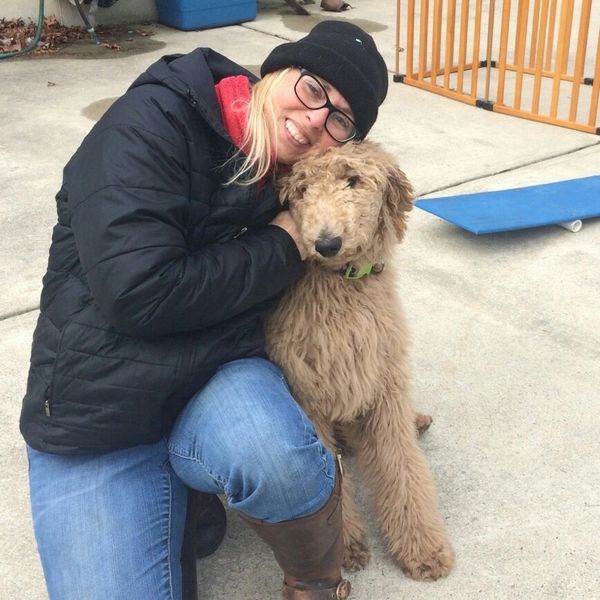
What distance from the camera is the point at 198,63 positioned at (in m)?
1.95

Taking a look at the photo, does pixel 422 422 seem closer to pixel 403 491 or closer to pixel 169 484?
pixel 403 491

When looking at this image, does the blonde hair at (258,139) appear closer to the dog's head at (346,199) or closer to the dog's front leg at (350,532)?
the dog's head at (346,199)

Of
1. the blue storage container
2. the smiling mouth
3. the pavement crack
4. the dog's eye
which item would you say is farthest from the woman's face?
the blue storage container

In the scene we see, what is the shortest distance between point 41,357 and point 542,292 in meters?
2.32

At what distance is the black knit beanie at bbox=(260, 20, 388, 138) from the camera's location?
189cm

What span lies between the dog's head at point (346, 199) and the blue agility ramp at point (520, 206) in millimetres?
1760

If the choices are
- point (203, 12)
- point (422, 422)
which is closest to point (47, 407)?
point (422, 422)

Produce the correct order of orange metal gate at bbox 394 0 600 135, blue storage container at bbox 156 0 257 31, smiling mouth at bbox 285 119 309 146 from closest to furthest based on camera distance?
1. smiling mouth at bbox 285 119 309 146
2. orange metal gate at bbox 394 0 600 135
3. blue storage container at bbox 156 0 257 31

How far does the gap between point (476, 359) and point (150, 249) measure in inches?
66.4

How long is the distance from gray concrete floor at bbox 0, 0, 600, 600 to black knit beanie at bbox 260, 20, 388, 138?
1.20 meters

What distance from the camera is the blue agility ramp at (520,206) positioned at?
3783 millimetres

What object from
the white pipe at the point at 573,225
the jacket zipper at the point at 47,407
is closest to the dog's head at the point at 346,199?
the jacket zipper at the point at 47,407

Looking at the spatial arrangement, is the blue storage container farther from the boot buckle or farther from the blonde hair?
the boot buckle

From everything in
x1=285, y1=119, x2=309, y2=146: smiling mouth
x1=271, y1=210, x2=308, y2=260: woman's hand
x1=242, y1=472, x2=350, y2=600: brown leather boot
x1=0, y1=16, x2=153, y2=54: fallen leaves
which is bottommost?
A: x1=242, y1=472, x2=350, y2=600: brown leather boot
